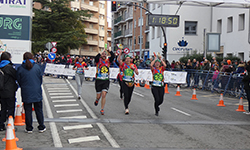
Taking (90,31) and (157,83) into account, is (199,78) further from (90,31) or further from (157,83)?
(90,31)

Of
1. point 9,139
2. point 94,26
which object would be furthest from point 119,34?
point 9,139

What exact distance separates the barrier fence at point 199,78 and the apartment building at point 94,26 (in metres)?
51.1

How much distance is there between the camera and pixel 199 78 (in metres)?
23.3

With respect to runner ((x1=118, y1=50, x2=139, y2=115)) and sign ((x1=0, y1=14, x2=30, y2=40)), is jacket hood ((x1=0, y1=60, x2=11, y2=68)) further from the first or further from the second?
runner ((x1=118, y1=50, x2=139, y2=115))

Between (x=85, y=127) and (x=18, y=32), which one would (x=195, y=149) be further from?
(x=18, y=32)

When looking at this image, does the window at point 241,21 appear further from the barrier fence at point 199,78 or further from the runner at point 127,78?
the runner at point 127,78

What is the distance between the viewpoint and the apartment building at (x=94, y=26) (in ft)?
276

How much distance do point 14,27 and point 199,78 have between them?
592 inches

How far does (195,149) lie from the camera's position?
7000 mm

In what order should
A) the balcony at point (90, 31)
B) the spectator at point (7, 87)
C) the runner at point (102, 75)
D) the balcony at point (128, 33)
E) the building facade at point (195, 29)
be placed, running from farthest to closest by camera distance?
the balcony at point (90, 31) → the balcony at point (128, 33) → the building facade at point (195, 29) → the runner at point (102, 75) → the spectator at point (7, 87)

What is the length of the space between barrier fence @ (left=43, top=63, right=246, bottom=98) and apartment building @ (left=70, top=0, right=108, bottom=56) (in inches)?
2012

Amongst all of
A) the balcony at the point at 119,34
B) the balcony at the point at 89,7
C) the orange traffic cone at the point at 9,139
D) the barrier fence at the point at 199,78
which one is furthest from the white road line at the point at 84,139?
the balcony at the point at 89,7

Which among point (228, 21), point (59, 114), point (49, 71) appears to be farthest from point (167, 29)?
point (59, 114)

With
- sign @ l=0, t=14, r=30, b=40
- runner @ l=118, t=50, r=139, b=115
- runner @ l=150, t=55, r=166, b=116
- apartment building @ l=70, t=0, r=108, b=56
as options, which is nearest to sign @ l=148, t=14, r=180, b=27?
runner @ l=150, t=55, r=166, b=116
